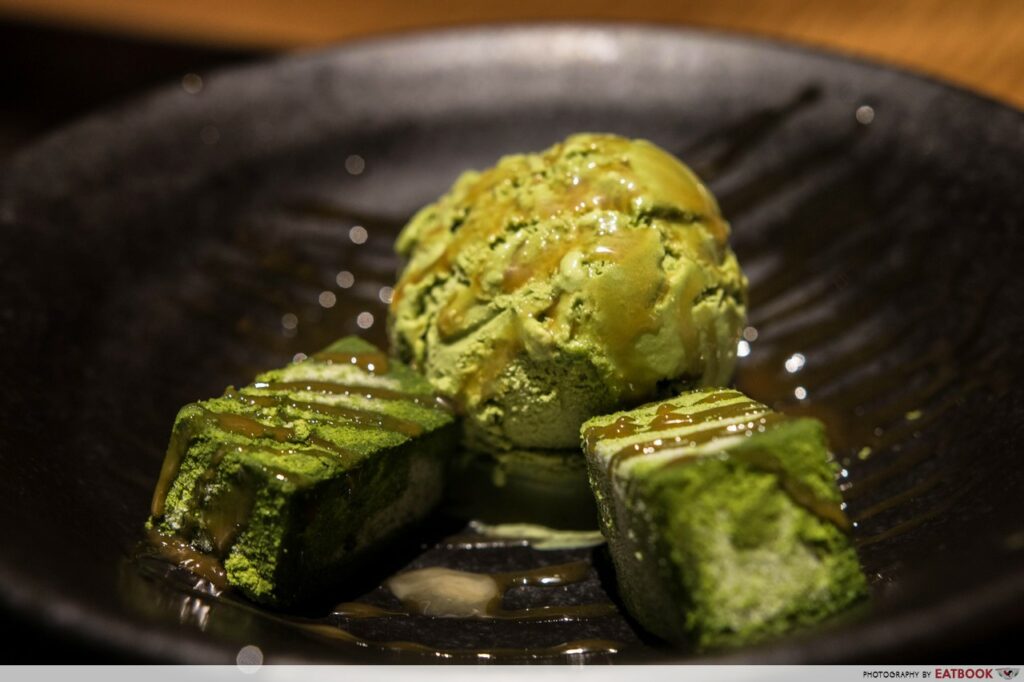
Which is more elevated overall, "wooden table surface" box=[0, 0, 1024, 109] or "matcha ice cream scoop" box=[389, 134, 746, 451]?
"wooden table surface" box=[0, 0, 1024, 109]

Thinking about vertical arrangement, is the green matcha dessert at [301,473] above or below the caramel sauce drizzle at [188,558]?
above

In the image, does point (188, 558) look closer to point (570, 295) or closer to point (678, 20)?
point (570, 295)

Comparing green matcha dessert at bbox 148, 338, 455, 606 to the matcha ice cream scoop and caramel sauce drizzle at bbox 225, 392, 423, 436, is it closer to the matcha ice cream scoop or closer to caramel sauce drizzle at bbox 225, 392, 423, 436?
caramel sauce drizzle at bbox 225, 392, 423, 436

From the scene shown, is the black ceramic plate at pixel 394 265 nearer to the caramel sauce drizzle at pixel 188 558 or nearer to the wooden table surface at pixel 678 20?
the caramel sauce drizzle at pixel 188 558

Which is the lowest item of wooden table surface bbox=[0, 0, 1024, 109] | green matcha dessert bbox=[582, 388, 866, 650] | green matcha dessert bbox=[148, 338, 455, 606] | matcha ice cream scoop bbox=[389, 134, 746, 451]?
green matcha dessert bbox=[582, 388, 866, 650]

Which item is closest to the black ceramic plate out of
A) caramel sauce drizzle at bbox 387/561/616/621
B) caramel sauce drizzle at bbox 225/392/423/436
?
caramel sauce drizzle at bbox 387/561/616/621

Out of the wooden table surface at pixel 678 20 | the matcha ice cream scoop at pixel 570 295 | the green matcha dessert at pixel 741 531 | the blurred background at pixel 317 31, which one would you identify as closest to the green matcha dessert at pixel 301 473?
the matcha ice cream scoop at pixel 570 295
